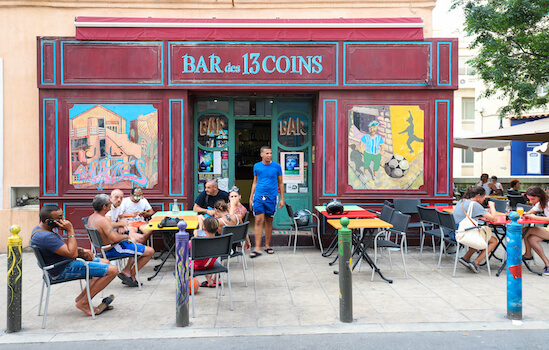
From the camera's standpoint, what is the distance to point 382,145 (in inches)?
363

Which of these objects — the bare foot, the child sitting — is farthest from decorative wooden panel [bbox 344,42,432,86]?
the bare foot

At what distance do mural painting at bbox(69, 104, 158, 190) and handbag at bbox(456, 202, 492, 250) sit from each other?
18.7 feet

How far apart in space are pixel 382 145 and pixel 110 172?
5495mm

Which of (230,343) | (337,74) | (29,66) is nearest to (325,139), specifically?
(337,74)

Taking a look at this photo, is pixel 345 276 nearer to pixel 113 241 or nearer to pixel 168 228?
pixel 168 228

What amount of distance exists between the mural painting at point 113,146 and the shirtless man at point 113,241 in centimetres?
276

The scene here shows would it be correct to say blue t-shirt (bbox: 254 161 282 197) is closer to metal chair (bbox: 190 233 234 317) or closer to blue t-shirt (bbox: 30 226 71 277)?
metal chair (bbox: 190 233 234 317)

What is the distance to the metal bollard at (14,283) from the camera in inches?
179

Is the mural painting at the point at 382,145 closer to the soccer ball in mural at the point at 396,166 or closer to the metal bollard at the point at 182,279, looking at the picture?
the soccer ball in mural at the point at 396,166

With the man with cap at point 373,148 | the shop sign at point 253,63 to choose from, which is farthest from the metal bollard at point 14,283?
the man with cap at point 373,148

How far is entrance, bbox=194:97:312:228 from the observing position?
984cm

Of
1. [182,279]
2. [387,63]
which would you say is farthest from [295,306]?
[387,63]

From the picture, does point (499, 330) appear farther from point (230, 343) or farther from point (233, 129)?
point (233, 129)

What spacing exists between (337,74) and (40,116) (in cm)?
590
